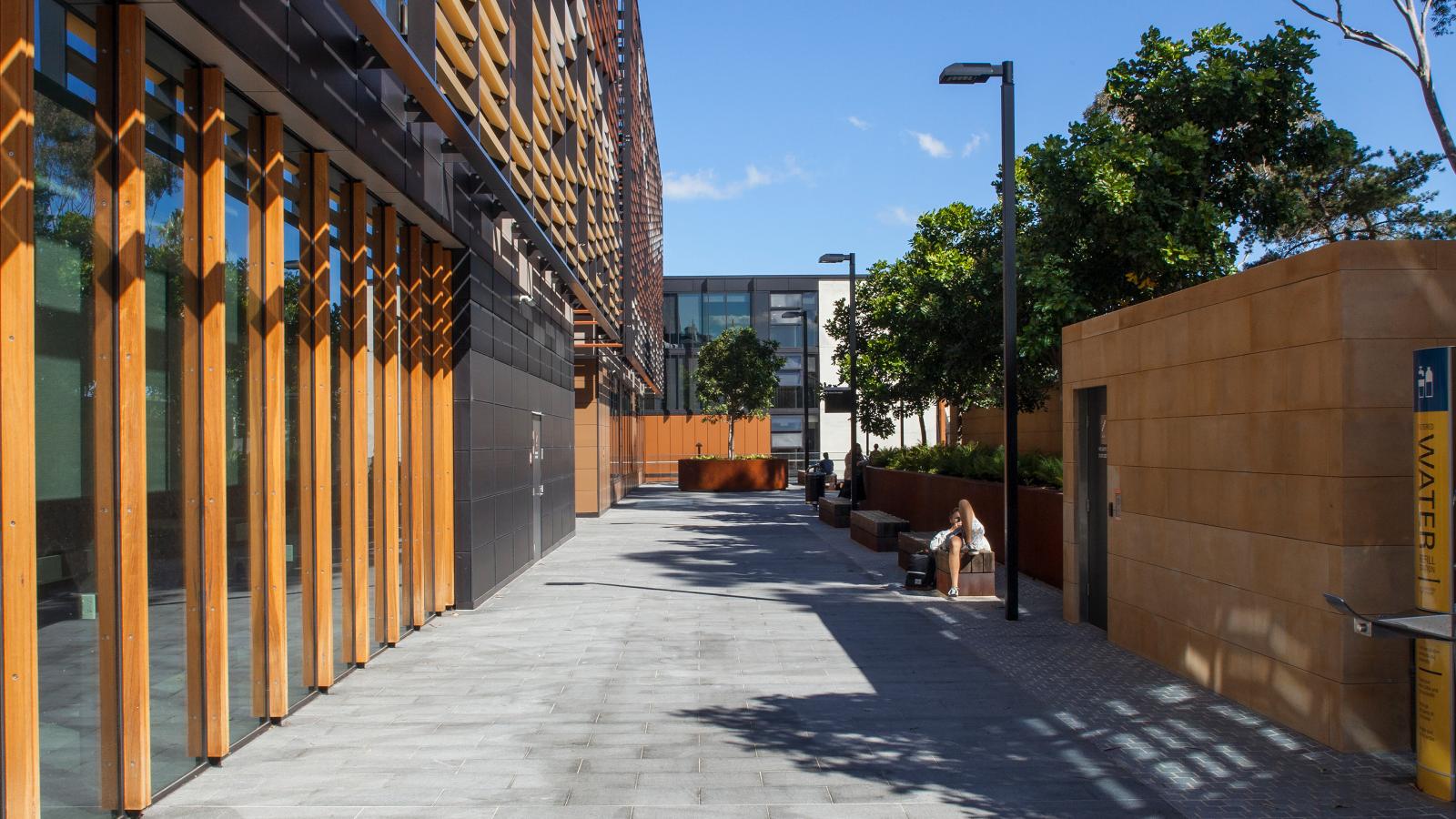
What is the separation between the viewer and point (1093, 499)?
11172 millimetres

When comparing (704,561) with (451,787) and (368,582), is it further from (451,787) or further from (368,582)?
(451,787)

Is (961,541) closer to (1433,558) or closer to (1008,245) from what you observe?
(1008,245)

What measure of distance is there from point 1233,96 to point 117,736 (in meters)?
14.8

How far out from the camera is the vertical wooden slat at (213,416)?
6.30 metres

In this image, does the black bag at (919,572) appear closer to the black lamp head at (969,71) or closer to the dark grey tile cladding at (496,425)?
the dark grey tile cladding at (496,425)

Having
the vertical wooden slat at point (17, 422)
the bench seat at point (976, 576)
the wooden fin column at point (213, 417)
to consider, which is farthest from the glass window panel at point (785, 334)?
the vertical wooden slat at point (17, 422)

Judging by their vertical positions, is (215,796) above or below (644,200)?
below

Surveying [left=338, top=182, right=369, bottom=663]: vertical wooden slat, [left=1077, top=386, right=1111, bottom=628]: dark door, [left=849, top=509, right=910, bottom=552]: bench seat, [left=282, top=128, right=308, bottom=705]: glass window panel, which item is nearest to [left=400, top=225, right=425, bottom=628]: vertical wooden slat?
[left=338, top=182, right=369, bottom=663]: vertical wooden slat

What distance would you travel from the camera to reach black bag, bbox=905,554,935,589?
14.0 m

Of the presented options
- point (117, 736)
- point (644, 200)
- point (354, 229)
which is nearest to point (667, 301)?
point (644, 200)

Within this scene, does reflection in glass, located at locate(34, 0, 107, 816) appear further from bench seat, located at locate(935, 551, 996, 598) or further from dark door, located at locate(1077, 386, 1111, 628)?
bench seat, located at locate(935, 551, 996, 598)

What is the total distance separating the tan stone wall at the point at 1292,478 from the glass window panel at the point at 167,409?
6.54 m

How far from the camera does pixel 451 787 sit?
6098 millimetres

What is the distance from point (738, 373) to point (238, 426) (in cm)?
4212
